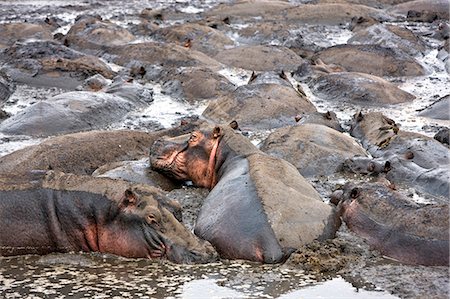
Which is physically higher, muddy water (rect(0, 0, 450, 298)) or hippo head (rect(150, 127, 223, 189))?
hippo head (rect(150, 127, 223, 189))

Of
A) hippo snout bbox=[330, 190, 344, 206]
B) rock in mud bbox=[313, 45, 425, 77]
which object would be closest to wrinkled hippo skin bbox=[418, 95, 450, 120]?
rock in mud bbox=[313, 45, 425, 77]

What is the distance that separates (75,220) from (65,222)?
0.26ft

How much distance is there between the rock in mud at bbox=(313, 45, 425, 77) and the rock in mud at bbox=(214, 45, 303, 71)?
17.2 inches

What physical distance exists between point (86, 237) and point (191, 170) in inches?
71.5

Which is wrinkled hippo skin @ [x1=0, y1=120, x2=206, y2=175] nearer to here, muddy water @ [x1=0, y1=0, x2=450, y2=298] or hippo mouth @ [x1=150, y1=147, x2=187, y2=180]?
hippo mouth @ [x1=150, y1=147, x2=187, y2=180]

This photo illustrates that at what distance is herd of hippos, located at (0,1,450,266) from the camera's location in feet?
20.0

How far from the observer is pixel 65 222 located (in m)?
6.23

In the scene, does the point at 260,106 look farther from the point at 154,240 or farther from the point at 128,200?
the point at 154,240

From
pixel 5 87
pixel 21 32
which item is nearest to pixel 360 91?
→ pixel 5 87

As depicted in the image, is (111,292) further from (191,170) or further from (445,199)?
(445,199)

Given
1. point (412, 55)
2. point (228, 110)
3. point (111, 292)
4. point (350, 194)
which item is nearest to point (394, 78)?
point (412, 55)

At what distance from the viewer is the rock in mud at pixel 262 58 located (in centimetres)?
1362

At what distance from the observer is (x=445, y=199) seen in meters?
7.46

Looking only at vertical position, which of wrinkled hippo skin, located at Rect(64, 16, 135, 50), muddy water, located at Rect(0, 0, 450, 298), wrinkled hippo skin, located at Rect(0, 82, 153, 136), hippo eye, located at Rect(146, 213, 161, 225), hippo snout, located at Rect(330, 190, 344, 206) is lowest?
muddy water, located at Rect(0, 0, 450, 298)
